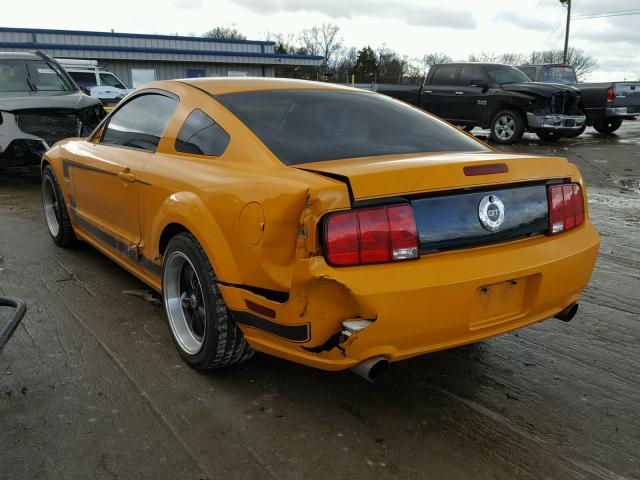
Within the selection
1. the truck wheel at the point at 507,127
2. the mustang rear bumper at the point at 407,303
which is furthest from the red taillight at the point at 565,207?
the truck wheel at the point at 507,127

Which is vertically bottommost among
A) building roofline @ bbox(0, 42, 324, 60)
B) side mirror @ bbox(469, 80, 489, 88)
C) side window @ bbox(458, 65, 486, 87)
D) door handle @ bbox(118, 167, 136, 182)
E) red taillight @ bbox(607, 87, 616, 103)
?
door handle @ bbox(118, 167, 136, 182)

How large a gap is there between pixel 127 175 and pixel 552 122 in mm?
11613

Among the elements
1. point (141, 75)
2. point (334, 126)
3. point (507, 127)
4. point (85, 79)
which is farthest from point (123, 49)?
point (334, 126)

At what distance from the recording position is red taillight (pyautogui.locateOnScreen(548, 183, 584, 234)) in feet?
8.73

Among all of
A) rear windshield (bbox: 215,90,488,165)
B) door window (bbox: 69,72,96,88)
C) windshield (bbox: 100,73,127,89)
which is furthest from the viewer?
windshield (bbox: 100,73,127,89)

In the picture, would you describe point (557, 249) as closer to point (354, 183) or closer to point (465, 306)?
point (465, 306)

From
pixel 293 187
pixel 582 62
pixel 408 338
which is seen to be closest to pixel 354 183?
pixel 293 187

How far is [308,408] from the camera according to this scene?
266cm

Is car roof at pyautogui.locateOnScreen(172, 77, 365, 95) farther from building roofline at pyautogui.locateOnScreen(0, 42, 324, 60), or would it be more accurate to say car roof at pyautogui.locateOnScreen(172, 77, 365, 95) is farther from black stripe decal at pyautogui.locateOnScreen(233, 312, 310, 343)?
building roofline at pyautogui.locateOnScreen(0, 42, 324, 60)

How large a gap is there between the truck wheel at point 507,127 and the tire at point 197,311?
1171 centimetres

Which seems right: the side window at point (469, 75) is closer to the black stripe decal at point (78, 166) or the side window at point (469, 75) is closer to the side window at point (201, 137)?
the black stripe decal at point (78, 166)

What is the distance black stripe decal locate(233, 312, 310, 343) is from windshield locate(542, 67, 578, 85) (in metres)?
15.4

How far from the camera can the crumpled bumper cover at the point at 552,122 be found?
12844mm

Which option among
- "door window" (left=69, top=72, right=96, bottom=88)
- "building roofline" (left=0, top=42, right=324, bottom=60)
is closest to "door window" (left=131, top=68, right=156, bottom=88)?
"building roofline" (left=0, top=42, right=324, bottom=60)
